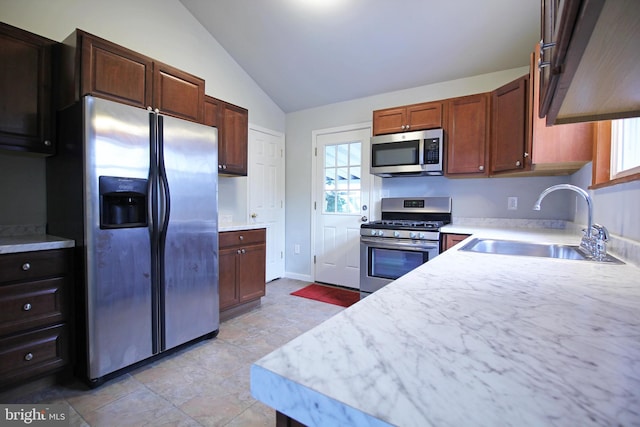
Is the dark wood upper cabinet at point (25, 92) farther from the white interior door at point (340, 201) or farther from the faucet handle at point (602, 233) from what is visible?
the faucet handle at point (602, 233)

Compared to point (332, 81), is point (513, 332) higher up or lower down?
lower down

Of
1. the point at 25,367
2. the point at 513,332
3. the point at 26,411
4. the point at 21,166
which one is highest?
the point at 21,166

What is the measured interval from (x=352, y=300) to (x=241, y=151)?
2.07 metres

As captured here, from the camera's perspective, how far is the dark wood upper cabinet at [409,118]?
9.62 ft

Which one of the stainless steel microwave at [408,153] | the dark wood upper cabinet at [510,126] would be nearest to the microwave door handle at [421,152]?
the stainless steel microwave at [408,153]

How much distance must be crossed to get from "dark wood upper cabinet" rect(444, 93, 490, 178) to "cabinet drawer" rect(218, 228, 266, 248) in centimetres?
198

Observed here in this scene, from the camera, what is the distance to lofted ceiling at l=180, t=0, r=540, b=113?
8.09ft

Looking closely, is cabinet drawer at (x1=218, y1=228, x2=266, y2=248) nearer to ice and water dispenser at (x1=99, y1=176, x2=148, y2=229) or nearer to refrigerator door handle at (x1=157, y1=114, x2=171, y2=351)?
refrigerator door handle at (x1=157, y1=114, x2=171, y2=351)

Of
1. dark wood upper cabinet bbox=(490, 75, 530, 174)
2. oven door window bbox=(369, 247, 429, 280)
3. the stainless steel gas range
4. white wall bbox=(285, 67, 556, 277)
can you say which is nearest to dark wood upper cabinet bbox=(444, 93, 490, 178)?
dark wood upper cabinet bbox=(490, 75, 530, 174)

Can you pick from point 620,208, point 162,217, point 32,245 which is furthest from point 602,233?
point 32,245

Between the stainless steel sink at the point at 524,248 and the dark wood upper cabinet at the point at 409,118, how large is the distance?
5.13 feet

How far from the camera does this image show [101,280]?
170cm

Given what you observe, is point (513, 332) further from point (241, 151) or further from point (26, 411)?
point (241, 151)

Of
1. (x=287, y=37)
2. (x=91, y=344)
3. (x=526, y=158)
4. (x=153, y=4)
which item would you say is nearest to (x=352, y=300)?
(x=526, y=158)
